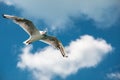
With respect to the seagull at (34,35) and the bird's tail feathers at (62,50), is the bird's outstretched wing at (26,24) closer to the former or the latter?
the seagull at (34,35)

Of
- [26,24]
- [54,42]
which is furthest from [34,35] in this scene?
[54,42]

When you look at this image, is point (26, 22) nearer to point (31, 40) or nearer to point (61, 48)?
point (31, 40)

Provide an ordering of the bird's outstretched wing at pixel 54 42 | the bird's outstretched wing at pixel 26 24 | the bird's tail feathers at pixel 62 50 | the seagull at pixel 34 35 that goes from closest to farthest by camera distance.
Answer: the bird's outstretched wing at pixel 26 24 → the seagull at pixel 34 35 → the bird's outstretched wing at pixel 54 42 → the bird's tail feathers at pixel 62 50

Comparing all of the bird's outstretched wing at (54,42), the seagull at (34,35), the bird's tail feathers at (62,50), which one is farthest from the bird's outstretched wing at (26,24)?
the bird's tail feathers at (62,50)

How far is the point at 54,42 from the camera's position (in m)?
18.8

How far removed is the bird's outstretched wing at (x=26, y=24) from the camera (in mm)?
17444

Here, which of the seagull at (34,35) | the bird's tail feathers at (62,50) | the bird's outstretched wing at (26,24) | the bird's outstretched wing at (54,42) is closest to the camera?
the bird's outstretched wing at (26,24)

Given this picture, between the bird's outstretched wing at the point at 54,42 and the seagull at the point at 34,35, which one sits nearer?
the seagull at the point at 34,35

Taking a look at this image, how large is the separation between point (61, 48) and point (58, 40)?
11.7 inches

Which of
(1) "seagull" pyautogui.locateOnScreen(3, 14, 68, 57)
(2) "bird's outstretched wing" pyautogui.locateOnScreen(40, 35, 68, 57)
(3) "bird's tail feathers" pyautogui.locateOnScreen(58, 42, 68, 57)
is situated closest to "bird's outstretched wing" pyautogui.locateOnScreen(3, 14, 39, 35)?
(1) "seagull" pyautogui.locateOnScreen(3, 14, 68, 57)

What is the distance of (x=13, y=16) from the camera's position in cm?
1741

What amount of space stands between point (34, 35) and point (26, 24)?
0.51m

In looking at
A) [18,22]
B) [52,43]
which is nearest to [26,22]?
[18,22]

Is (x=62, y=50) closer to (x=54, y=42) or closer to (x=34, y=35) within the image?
(x=54, y=42)
